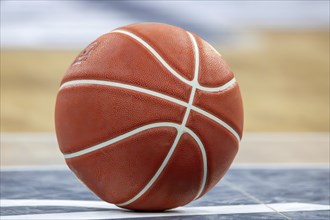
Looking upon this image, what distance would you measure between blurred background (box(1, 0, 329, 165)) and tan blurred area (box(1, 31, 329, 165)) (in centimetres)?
2

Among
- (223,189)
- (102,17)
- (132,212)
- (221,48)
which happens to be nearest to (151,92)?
(132,212)

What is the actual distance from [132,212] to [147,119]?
65 centimetres

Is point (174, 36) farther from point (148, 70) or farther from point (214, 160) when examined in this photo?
point (214, 160)

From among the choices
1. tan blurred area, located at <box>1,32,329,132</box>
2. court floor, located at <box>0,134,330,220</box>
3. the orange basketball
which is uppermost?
the orange basketball

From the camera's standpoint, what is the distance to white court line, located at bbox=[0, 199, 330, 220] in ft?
12.9

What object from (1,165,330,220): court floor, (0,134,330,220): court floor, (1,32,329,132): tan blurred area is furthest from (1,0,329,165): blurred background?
(1,165,330,220): court floor

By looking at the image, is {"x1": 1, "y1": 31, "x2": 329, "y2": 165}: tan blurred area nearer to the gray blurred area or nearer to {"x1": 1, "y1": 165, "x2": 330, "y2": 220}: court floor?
the gray blurred area

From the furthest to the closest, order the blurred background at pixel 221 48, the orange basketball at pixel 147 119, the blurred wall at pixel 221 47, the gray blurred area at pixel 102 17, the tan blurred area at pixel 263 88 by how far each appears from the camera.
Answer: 1. the gray blurred area at pixel 102 17
2. the blurred wall at pixel 221 47
3. the blurred background at pixel 221 48
4. the tan blurred area at pixel 263 88
5. the orange basketball at pixel 147 119

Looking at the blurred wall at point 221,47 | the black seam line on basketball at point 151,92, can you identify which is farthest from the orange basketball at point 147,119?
the blurred wall at point 221,47

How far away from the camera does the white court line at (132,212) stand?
3.92 meters

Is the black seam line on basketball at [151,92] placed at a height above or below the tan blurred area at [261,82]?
above

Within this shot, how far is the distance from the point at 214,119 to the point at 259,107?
10152mm

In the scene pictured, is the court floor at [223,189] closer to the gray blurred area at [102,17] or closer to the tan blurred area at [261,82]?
the tan blurred area at [261,82]

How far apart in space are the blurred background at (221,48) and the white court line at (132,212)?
6.57 meters
